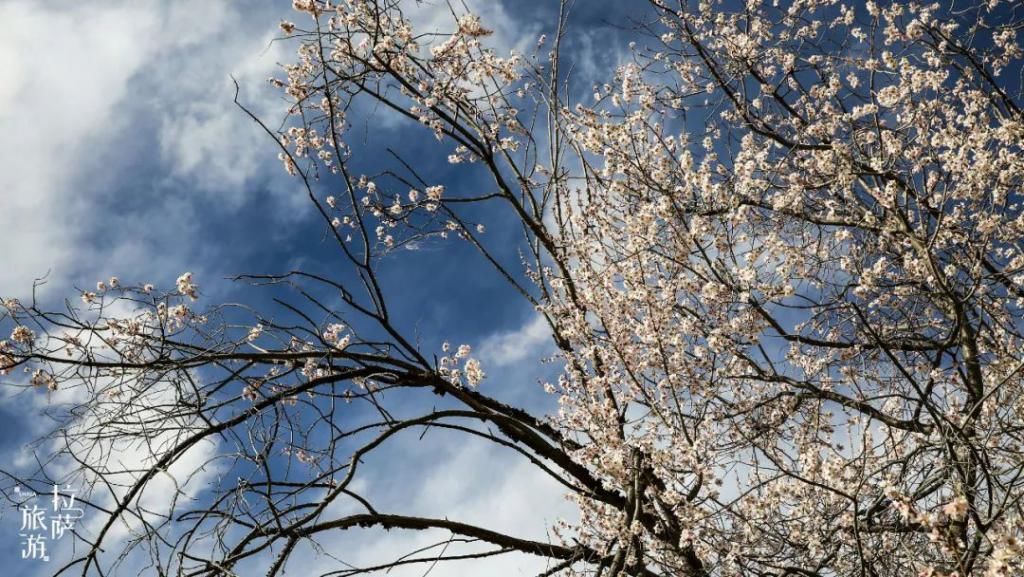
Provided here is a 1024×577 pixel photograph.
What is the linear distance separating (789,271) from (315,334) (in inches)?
156

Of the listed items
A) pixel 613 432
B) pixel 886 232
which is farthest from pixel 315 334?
pixel 886 232

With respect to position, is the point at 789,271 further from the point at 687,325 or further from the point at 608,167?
the point at 608,167

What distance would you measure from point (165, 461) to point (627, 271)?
3.92 m

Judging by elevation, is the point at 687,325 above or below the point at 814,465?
above

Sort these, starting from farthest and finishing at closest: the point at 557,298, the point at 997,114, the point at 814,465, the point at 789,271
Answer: the point at 557,298, the point at 997,114, the point at 789,271, the point at 814,465

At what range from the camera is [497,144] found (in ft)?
24.4

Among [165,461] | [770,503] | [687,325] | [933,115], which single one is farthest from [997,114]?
[165,461]

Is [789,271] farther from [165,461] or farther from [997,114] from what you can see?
[165,461]

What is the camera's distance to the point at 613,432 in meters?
6.35

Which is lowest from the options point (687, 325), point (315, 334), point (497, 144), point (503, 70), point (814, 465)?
point (814, 465)

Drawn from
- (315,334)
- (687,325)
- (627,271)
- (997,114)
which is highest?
(997,114)

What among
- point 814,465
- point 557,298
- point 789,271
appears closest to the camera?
point 814,465

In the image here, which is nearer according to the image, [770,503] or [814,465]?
[814,465]

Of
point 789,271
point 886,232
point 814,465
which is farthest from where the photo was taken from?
point 789,271
